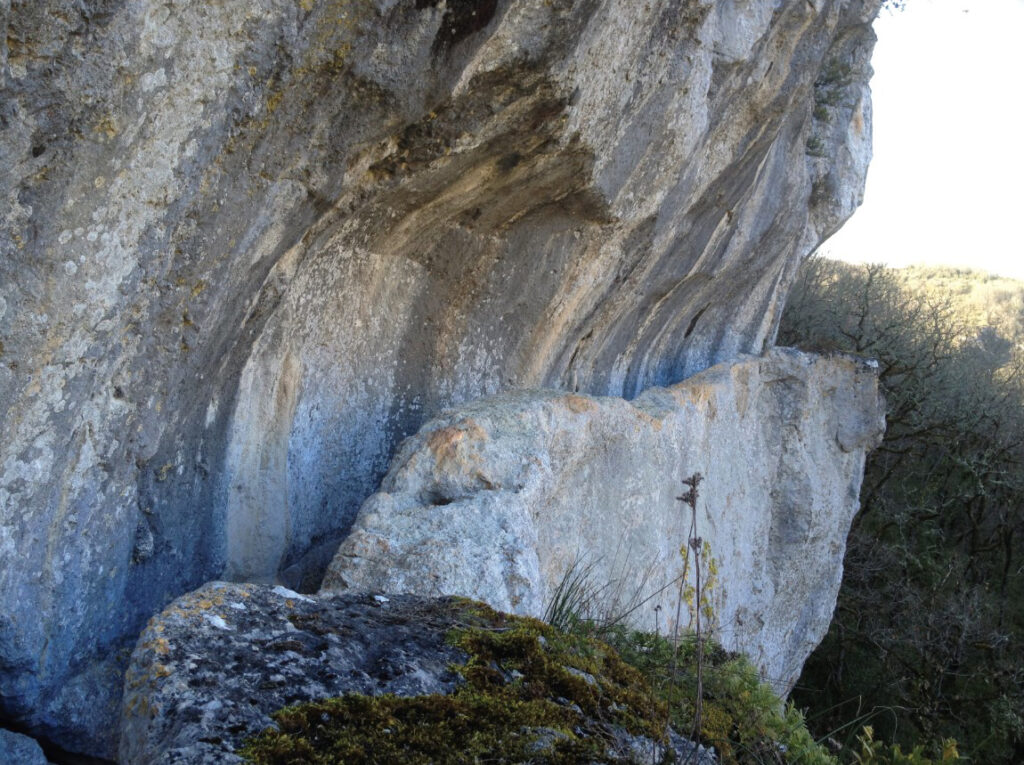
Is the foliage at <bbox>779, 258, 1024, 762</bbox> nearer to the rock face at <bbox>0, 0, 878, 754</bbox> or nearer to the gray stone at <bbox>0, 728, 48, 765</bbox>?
the rock face at <bbox>0, 0, 878, 754</bbox>

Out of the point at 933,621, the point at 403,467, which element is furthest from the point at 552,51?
the point at 933,621

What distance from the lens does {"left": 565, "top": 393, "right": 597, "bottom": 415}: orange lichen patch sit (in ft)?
14.7

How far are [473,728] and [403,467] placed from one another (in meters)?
1.93

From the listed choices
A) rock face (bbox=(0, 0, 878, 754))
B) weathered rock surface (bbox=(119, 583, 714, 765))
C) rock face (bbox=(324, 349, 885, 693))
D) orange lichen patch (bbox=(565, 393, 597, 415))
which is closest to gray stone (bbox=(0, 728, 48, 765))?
rock face (bbox=(0, 0, 878, 754))

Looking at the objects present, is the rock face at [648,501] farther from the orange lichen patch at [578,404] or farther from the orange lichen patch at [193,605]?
the orange lichen patch at [193,605]

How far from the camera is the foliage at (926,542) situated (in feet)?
33.8

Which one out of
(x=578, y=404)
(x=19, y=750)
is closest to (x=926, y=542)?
(x=578, y=404)

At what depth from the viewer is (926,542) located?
41.9ft

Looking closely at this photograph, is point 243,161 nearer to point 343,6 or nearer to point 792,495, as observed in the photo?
point 343,6

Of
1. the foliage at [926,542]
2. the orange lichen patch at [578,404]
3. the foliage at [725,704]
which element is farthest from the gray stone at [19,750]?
the foliage at [926,542]

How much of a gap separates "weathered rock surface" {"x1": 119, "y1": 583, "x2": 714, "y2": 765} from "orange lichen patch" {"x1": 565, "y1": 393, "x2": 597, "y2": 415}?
214 cm

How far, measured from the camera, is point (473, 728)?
180 centimetres

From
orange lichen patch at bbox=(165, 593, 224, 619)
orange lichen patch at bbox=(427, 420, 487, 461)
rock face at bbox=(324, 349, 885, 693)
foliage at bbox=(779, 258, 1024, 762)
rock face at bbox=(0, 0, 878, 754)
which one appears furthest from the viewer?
foliage at bbox=(779, 258, 1024, 762)

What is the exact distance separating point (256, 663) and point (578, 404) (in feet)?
9.16
